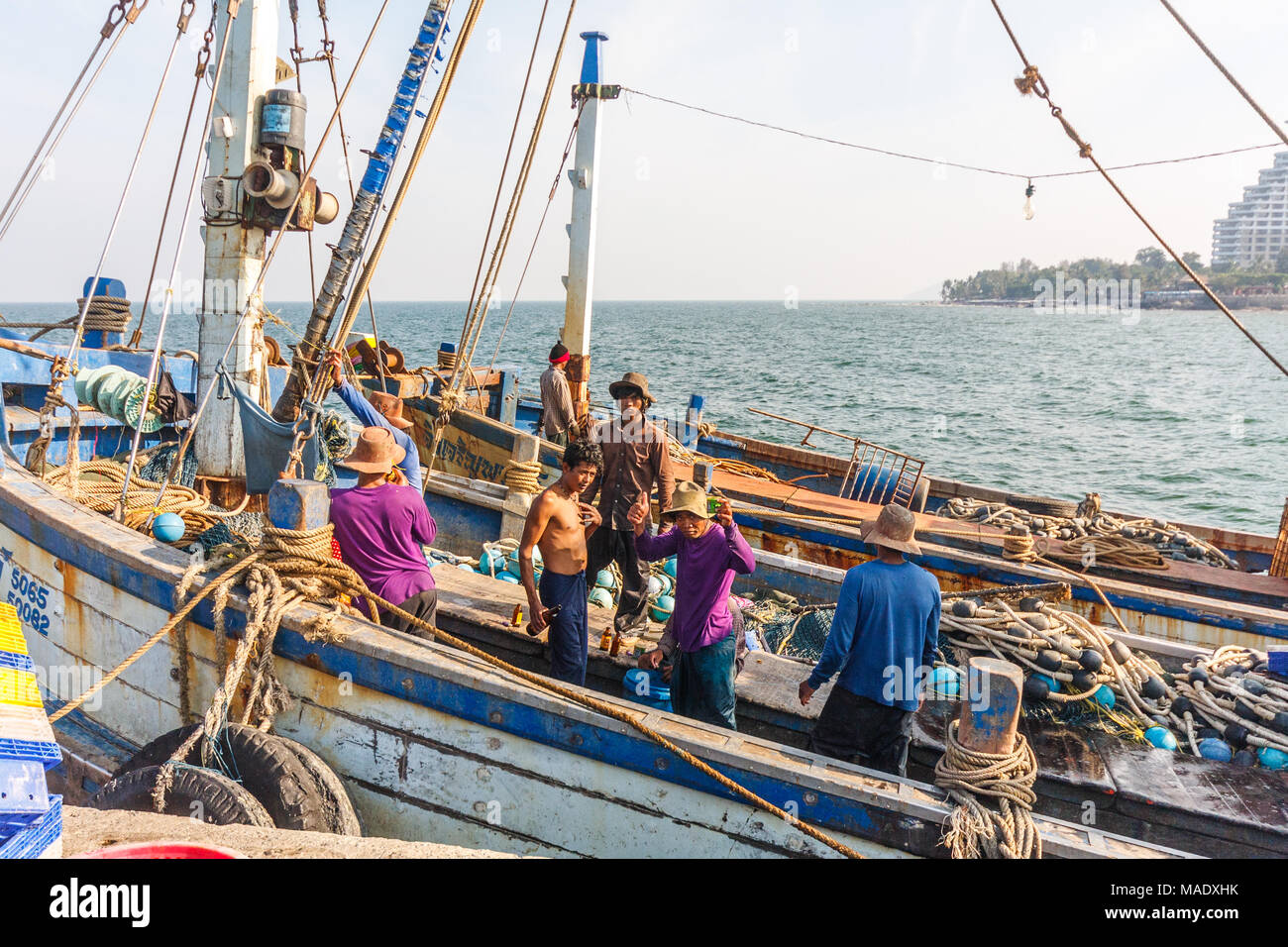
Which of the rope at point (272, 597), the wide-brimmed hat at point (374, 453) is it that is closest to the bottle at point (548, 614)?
the rope at point (272, 597)

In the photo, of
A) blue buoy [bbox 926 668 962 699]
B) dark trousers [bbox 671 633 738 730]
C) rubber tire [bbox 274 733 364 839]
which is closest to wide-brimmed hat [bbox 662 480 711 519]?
dark trousers [bbox 671 633 738 730]

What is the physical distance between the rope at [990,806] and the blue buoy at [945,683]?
5.03ft

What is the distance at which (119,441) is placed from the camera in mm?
10281

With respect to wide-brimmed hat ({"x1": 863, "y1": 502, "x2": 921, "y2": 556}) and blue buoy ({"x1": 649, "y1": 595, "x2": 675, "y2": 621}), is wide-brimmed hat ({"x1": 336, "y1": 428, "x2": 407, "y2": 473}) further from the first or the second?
wide-brimmed hat ({"x1": 863, "y1": 502, "x2": 921, "y2": 556})

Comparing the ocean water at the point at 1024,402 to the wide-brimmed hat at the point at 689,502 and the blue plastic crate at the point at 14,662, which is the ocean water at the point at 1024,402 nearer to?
the wide-brimmed hat at the point at 689,502

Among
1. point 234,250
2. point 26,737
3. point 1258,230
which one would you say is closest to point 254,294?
point 234,250

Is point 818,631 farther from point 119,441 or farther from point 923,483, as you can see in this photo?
point 119,441

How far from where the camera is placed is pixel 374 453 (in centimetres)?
519

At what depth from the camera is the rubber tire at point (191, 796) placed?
423 centimetres

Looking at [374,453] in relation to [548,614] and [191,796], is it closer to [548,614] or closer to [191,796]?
[548,614]

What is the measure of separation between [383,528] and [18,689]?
7.74 feet

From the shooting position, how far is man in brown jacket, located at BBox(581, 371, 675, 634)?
6.61 metres

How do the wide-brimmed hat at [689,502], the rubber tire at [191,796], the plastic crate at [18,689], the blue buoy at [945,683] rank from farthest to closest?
the blue buoy at [945,683] < the wide-brimmed hat at [689,502] < the rubber tire at [191,796] < the plastic crate at [18,689]

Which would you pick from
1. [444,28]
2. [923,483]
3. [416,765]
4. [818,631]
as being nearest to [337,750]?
[416,765]
